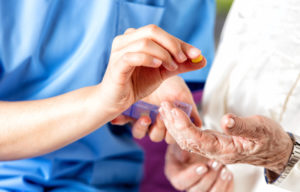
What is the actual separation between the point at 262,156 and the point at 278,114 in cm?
18

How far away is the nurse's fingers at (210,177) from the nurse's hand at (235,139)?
18 centimetres

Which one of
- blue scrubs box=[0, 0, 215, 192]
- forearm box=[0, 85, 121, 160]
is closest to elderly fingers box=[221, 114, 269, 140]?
forearm box=[0, 85, 121, 160]

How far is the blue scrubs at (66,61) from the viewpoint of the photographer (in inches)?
26.0

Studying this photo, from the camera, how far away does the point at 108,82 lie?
0.51 meters

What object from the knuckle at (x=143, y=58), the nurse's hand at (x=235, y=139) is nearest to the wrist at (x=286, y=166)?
the nurse's hand at (x=235, y=139)

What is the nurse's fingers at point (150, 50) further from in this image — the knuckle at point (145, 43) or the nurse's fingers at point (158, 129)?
the nurse's fingers at point (158, 129)

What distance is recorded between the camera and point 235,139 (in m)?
0.55

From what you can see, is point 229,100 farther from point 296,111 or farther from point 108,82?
point 108,82

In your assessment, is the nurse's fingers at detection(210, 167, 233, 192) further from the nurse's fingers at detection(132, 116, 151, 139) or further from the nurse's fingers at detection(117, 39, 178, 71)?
the nurse's fingers at detection(117, 39, 178, 71)

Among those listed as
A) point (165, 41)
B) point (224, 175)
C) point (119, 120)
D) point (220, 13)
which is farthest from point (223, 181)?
point (220, 13)

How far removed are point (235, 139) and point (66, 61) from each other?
42cm

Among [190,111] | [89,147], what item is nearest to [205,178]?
[190,111]

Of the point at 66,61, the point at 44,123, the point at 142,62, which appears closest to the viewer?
the point at 142,62

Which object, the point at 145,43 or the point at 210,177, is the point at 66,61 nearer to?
the point at 145,43
